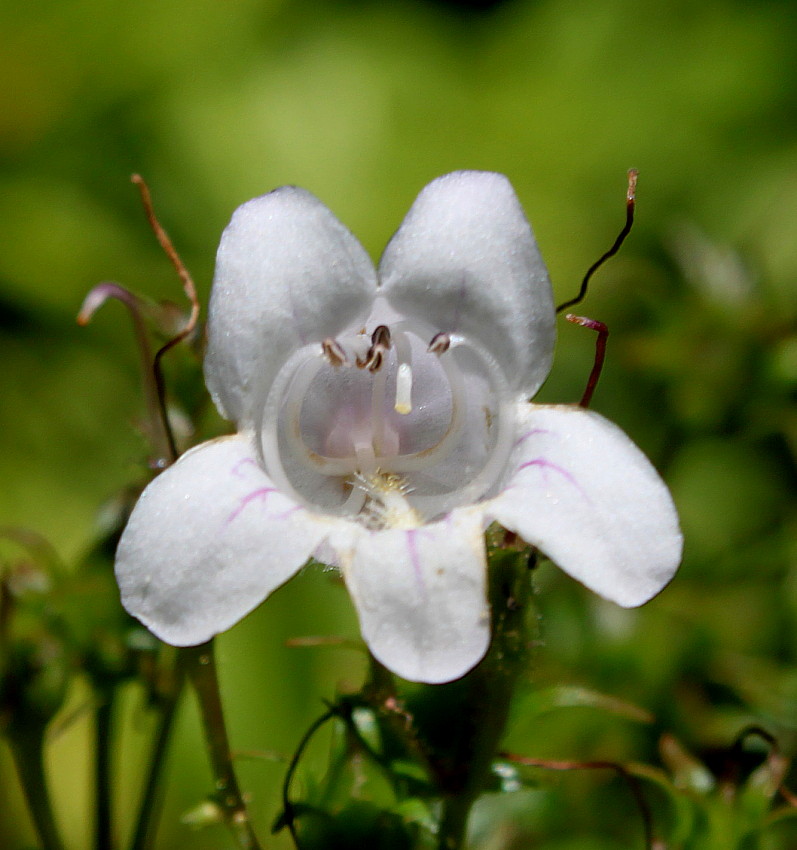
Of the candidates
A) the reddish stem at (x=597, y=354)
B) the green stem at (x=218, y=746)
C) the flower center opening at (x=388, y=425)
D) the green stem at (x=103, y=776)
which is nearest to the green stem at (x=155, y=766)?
the green stem at (x=103, y=776)

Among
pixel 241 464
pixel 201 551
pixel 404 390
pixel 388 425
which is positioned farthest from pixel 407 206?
pixel 201 551

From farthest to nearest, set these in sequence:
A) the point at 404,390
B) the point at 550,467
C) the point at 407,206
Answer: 1. the point at 407,206
2. the point at 404,390
3. the point at 550,467

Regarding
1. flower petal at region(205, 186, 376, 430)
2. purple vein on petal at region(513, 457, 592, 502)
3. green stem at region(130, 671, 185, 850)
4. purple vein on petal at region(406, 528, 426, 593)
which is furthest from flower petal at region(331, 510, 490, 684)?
green stem at region(130, 671, 185, 850)

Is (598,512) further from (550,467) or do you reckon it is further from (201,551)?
(201,551)

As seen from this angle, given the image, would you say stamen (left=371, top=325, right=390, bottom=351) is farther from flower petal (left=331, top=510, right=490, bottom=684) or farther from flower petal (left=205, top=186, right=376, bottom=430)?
flower petal (left=331, top=510, right=490, bottom=684)

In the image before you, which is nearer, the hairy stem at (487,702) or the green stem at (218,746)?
the hairy stem at (487,702)

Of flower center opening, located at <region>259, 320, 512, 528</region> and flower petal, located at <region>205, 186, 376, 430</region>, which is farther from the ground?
flower petal, located at <region>205, 186, 376, 430</region>

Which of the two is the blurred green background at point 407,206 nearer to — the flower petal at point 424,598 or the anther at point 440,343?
the anther at point 440,343

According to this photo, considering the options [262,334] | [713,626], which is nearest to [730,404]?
[713,626]
